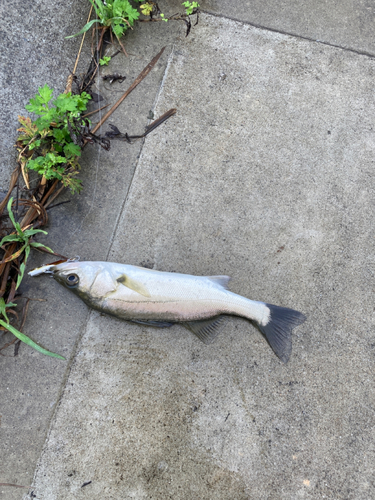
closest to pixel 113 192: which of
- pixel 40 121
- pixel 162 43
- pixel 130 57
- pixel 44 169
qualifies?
pixel 44 169

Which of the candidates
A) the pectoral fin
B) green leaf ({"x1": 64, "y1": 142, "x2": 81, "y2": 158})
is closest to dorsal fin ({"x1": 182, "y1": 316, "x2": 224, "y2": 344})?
the pectoral fin

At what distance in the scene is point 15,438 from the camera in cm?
281

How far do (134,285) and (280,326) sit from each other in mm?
1305

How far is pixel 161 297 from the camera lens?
2615 millimetres

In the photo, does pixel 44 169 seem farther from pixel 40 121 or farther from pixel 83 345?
pixel 83 345

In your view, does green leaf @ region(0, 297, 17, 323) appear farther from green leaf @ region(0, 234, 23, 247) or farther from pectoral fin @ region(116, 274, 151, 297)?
pectoral fin @ region(116, 274, 151, 297)

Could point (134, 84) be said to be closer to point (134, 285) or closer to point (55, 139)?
point (55, 139)

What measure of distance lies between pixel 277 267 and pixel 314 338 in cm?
72

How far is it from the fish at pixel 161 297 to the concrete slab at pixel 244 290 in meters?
0.21

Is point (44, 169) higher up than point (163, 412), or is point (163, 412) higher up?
point (44, 169)

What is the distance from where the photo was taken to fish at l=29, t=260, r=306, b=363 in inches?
102

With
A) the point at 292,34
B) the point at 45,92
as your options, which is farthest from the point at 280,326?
the point at 292,34

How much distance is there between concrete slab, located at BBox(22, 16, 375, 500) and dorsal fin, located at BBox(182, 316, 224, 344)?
12 cm

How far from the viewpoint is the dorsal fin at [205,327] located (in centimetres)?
280
